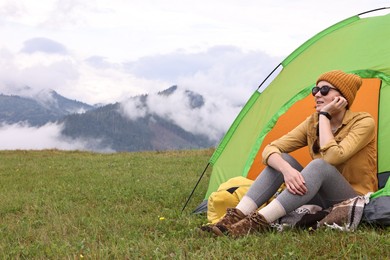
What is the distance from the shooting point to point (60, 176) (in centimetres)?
1299

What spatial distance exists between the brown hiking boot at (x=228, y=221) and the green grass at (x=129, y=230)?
0.14 metres

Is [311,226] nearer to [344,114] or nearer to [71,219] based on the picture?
[344,114]

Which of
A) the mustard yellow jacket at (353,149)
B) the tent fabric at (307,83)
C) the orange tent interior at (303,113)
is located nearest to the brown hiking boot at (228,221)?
the mustard yellow jacket at (353,149)

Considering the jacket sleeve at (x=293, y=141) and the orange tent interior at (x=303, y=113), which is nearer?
the jacket sleeve at (x=293, y=141)

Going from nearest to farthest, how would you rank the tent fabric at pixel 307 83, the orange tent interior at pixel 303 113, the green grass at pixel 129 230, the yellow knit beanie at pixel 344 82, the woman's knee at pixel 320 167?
the green grass at pixel 129 230, the woman's knee at pixel 320 167, the yellow knit beanie at pixel 344 82, the tent fabric at pixel 307 83, the orange tent interior at pixel 303 113

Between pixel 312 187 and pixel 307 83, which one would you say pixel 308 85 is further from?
pixel 312 187

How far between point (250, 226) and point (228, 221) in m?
0.27

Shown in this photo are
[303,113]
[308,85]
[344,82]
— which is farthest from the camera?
[303,113]

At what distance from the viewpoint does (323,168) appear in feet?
16.7

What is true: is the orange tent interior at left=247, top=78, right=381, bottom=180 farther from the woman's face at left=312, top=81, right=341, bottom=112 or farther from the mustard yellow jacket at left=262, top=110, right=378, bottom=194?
the woman's face at left=312, top=81, right=341, bottom=112

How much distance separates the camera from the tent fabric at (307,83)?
6.85 metres

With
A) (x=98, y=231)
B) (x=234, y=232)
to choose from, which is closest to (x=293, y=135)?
(x=234, y=232)

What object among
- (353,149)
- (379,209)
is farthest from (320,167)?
(379,209)

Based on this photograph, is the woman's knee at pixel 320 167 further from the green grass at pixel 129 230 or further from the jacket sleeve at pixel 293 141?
the jacket sleeve at pixel 293 141
